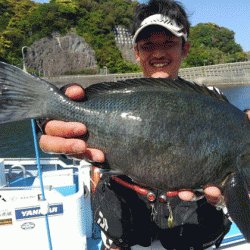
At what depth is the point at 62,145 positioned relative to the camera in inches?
55.3

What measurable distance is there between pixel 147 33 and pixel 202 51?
57864mm

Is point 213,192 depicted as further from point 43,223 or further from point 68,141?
point 43,223

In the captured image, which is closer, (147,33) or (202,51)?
(147,33)

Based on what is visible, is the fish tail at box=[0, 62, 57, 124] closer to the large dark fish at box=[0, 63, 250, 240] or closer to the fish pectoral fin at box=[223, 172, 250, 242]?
the large dark fish at box=[0, 63, 250, 240]

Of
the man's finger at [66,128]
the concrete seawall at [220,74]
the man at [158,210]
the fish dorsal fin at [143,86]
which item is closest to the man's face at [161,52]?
the man at [158,210]

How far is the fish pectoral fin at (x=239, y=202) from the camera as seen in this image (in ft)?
4.72

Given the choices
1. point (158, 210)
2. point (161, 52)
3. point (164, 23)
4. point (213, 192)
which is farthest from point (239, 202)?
point (164, 23)

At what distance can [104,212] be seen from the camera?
192 cm

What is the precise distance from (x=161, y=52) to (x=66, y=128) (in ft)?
3.74

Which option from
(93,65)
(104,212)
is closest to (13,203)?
(104,212)

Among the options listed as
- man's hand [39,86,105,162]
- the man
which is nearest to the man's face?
the man

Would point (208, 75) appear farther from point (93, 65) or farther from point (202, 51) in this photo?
point (93, 65)

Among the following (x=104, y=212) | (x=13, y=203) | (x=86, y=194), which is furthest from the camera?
(x=86, y=194)

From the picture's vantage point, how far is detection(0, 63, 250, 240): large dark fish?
142cm
